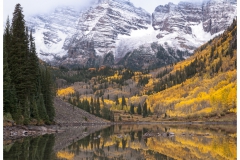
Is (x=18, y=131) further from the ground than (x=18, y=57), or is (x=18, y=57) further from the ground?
(x=18, y=57)

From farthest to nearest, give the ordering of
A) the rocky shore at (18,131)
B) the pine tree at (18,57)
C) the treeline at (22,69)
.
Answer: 1. the pine tree at (18,57)
2. the treeline at (22,69)
3. the rocky shore at (18,131)

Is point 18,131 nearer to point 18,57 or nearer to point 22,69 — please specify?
point 22,69

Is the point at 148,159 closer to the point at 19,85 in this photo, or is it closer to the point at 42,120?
the point at 19,85

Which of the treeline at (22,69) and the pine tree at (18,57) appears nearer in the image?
the treeline at (22,69)

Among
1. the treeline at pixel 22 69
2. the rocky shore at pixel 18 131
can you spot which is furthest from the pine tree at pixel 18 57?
the rocky shore at pixel 18 131

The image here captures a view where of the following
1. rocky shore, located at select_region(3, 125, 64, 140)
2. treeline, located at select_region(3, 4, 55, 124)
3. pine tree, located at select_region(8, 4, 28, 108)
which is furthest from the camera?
pine tree, located at select_region(8, 4, 28, 108)

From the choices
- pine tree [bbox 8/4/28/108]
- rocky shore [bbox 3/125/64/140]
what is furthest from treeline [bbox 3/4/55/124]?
rocky shore [bbox 3/125/64/140]

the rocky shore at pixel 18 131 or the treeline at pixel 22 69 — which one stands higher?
the treeline at pixel 22 69

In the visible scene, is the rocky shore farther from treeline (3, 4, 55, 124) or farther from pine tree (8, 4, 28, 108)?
pine tree (8, 4, 28, 108)

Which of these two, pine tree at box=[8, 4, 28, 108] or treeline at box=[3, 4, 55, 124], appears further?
pine tree at box=[8, 4, 28, 108]

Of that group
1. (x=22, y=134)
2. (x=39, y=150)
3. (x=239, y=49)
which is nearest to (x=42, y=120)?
(x=22, y=134)

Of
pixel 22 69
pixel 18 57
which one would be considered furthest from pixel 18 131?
pixel 18 57

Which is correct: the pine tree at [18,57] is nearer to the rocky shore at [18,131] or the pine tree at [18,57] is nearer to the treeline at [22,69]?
the treeline at [22,69]

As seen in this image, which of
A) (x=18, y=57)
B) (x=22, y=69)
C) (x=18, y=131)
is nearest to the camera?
(x=18, y=131)
